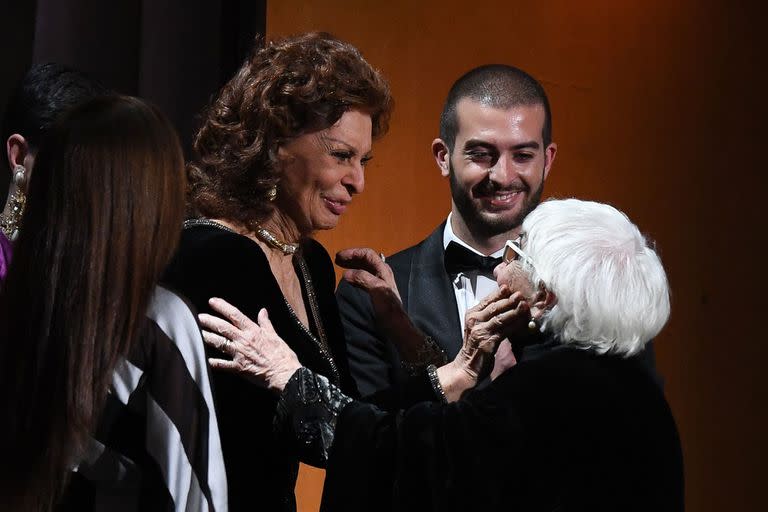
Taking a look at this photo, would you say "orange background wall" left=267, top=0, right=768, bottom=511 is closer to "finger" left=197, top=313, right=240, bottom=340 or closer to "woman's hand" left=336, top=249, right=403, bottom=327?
"woman's hand" left=336, top=249, right=403, bottom=327

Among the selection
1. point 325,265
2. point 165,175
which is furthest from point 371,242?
point 165,175

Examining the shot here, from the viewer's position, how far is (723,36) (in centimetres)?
401

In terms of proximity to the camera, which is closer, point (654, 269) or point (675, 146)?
point (654, 269)

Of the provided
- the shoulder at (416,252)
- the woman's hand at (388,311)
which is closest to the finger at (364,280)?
the woman's hand at (388,311)

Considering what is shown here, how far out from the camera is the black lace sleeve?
2049mm

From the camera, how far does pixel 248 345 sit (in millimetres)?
1998

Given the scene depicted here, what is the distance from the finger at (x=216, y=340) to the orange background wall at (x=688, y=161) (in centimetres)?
189

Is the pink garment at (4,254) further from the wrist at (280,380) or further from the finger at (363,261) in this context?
the finger at (363,261)

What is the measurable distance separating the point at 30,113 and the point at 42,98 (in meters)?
0.04

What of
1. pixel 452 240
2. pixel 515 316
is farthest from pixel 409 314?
pixel 515 316

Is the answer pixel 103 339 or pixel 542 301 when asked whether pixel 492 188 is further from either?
pixel 103 339

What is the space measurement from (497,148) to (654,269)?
0.85 meters

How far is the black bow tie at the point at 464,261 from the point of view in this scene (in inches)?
111

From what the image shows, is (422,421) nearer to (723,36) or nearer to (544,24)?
(544,24)
